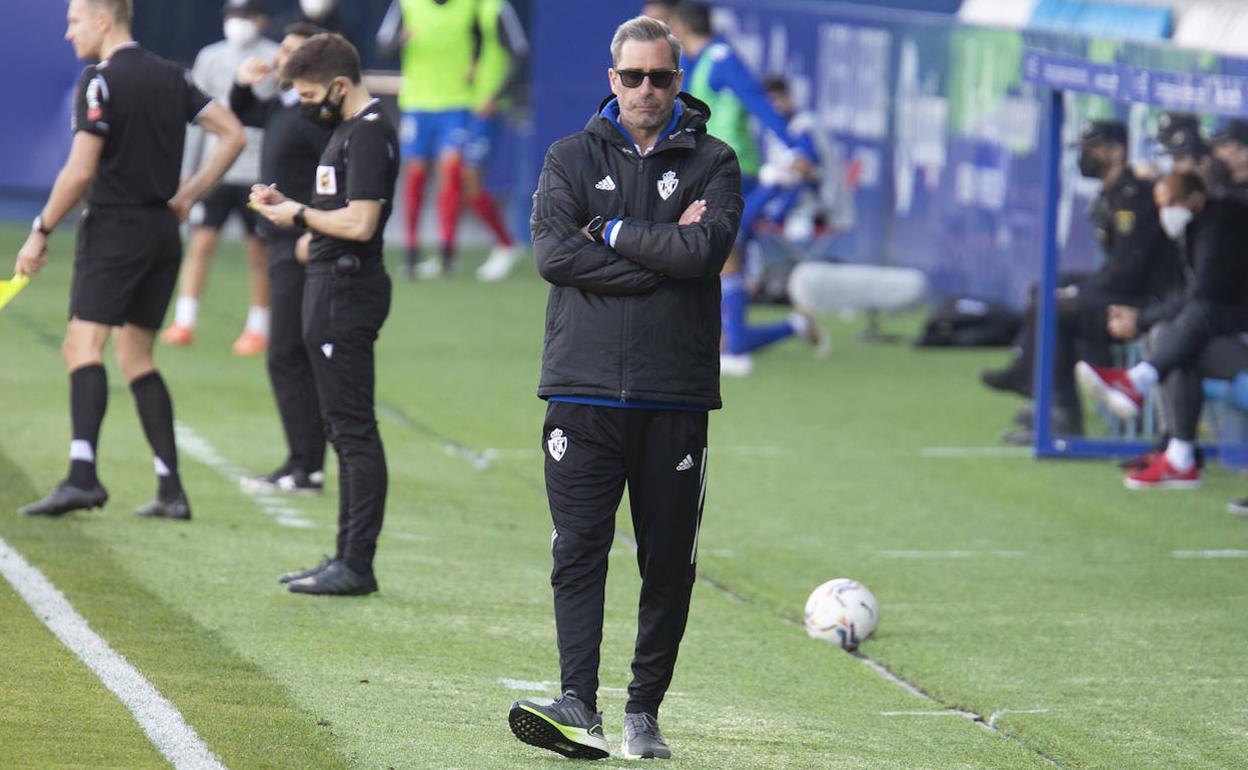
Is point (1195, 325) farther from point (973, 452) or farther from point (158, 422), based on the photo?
point (158, 422)

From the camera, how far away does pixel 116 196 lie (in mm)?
8664

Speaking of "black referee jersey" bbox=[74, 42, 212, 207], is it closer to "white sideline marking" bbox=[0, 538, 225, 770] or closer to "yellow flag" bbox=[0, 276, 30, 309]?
"yellow flag" bbox=[0, 276, 30, 309]

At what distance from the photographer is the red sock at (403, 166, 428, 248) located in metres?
20.2

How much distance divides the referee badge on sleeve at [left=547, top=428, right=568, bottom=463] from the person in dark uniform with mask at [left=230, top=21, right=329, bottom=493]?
369 centimetres

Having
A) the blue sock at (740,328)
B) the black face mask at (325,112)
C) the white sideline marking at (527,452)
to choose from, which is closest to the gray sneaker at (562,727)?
the black face mask at (325,112)

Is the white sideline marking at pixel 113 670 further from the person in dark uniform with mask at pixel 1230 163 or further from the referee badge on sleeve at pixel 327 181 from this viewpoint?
the person in dark uniform with mask at pixel 1230 163

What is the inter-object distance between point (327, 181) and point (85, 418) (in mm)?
1729

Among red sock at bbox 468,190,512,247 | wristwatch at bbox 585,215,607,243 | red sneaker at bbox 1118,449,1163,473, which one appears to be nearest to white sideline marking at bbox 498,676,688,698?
wristwatch at bbox 585,215,607,243

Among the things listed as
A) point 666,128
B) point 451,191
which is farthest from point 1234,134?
point 451,191

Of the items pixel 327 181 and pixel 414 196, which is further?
pixel 414 196

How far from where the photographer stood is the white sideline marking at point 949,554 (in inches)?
367

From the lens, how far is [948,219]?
19.6 metres

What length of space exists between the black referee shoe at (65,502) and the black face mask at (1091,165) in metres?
6.36

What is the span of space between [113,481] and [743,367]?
6291mm
